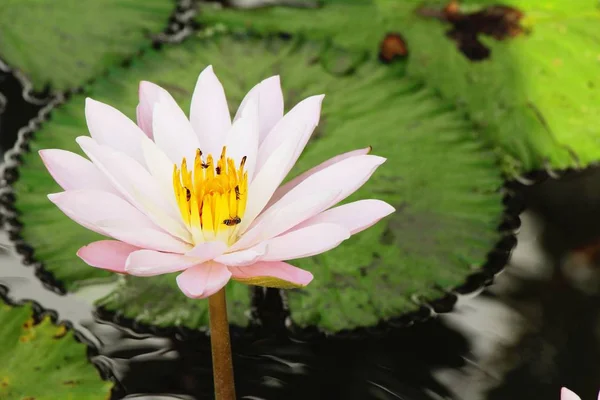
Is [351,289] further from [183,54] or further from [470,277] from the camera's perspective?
[183,54]

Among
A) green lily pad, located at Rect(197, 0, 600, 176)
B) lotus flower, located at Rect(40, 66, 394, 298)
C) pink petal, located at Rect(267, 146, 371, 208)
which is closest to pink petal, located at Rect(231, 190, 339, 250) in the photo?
lotus flower, located at Rect(40, 66, 394, 298)

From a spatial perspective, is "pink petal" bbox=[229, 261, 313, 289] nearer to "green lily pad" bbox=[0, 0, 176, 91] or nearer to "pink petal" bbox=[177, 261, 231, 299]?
"pink petal" bbox=[177, 261, 231, 299]

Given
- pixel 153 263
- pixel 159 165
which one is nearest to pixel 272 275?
pixel 153 263

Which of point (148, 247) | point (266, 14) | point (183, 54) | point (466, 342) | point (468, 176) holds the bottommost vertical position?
point (148, 247)

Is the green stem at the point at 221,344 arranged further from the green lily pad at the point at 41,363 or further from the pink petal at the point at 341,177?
the green lily pad at the point at 41,363

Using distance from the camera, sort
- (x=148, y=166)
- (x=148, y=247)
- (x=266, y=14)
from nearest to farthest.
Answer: (x=148, y=247), (x=148, y=166), (x=266, y=14)

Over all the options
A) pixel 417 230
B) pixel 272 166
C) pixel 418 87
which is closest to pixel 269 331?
pixel 417 230
